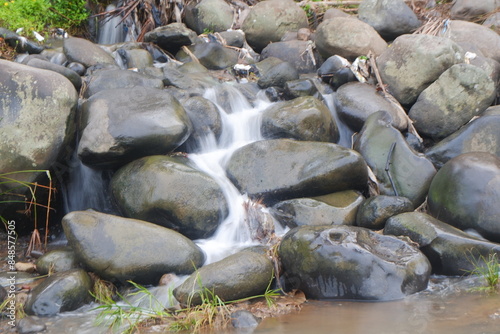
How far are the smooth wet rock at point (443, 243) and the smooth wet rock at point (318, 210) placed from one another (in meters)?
0.64

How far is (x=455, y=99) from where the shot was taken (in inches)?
292

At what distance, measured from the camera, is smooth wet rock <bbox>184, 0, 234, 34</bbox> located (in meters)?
11.2

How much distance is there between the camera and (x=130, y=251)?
4902 millimetres

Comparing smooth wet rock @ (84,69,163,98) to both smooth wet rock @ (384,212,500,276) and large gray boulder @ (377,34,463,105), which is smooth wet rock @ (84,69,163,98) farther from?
smooth wet rock @ (384,212,500,276)

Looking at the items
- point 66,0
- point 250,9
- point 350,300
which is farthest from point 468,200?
point 66,0

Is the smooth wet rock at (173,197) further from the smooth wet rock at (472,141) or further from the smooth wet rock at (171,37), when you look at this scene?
the smooth wet rock at (171,37)

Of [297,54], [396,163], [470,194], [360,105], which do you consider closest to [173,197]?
[396,163]

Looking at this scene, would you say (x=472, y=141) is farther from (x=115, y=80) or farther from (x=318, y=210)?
(x=115, y=80)

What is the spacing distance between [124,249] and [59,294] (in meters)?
0.67

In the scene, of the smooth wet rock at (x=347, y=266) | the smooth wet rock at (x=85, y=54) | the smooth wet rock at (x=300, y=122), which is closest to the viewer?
the smooth wet rock at (x=347, y=266)

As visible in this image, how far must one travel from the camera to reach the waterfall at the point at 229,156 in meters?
5.81

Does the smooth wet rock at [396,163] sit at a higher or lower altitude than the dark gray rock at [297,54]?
lower

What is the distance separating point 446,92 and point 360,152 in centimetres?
166

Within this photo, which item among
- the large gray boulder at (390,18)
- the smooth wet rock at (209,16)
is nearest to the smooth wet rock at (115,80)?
the smooth wet rock at (209,16)
